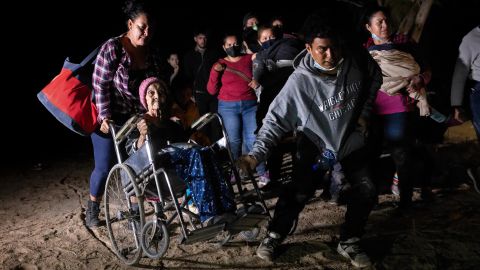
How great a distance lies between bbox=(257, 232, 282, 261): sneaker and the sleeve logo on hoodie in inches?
41.5

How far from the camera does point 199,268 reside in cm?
361

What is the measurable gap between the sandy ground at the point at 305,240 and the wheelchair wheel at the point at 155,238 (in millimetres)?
337

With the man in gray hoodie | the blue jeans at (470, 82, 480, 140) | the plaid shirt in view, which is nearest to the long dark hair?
the plaid shirt

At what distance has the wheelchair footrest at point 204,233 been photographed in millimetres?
3102

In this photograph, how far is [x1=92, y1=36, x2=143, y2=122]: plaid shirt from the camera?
392 cm

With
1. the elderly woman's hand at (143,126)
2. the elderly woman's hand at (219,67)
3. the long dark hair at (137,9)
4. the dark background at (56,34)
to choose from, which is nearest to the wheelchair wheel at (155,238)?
the elderly woman's hand at (143,126)

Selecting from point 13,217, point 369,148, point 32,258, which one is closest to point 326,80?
point 369,148

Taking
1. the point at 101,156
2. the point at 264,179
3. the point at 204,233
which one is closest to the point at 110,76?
the point at 101,156

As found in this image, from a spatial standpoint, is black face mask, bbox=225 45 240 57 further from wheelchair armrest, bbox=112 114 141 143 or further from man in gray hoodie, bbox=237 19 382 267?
wheelchair armrest, bbox=112 114 141 143

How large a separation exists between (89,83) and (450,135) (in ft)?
21.4

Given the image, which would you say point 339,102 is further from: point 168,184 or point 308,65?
point 168,184

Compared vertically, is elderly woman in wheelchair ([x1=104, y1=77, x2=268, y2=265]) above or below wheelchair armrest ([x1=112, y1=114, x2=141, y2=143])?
below

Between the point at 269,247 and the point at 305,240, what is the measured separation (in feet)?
1.90

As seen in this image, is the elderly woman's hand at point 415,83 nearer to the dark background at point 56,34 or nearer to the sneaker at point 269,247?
the sneaker at point 269,247
